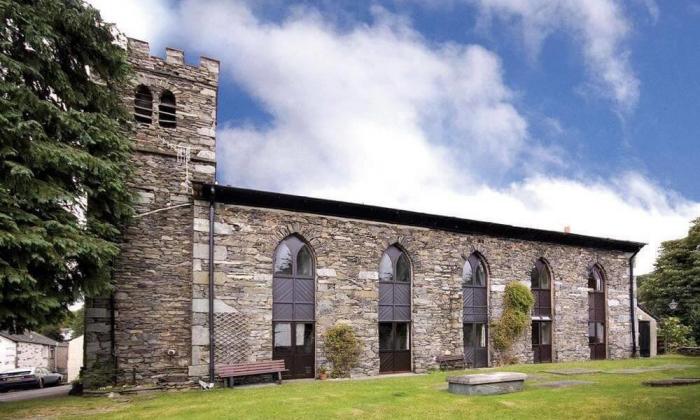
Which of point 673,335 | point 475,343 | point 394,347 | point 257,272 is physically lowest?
point 673,335

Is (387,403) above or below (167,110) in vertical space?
below

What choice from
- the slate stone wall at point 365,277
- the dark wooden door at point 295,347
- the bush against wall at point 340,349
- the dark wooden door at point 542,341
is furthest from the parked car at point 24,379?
the dark wooden door at point 542,341

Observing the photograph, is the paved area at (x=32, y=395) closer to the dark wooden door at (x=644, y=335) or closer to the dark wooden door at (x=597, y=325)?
the dark wooden door at (x=597, y=325)

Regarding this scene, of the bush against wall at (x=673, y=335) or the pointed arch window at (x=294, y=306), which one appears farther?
the bush against wall at (x=673, y=335)

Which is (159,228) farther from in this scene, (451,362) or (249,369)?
(451,362)

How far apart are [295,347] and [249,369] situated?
191cm

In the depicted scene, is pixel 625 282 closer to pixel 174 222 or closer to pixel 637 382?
pixel 637 382

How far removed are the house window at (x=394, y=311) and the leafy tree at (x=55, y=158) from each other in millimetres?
9163

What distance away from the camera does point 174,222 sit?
50.8 ft

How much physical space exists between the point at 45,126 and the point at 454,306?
14.8 m

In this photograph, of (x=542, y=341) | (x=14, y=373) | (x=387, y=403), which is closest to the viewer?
(x=387, y=403)

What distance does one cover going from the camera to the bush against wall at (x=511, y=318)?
68.3 feet

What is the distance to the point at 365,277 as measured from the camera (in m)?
18.0

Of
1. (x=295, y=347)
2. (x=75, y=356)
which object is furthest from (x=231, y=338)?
(x=75, y=356)
